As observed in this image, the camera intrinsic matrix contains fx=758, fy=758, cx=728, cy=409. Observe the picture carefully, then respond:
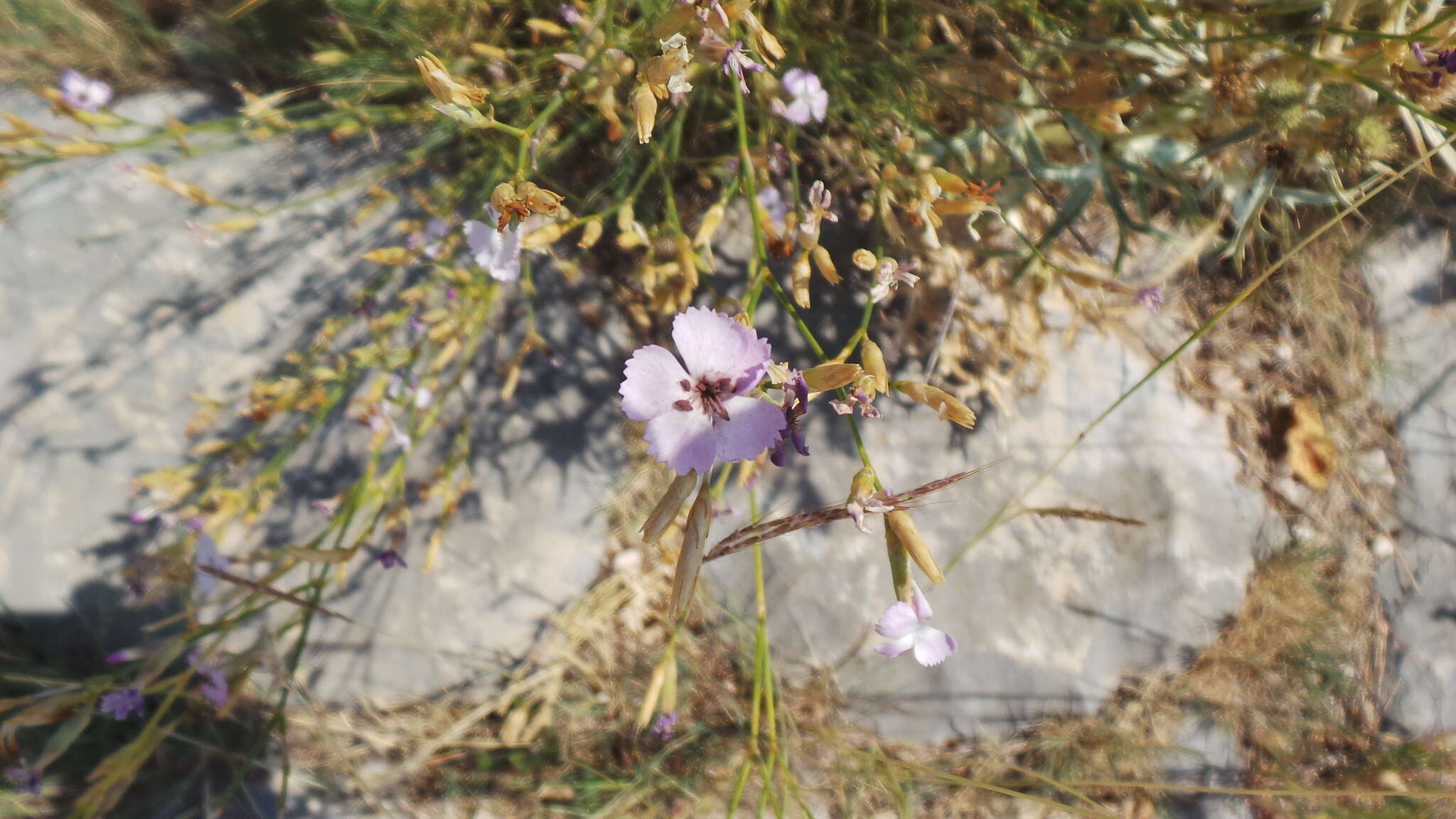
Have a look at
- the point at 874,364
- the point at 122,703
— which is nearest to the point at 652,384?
the point at 874,364

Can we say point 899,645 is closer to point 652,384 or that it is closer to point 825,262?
point 652,384

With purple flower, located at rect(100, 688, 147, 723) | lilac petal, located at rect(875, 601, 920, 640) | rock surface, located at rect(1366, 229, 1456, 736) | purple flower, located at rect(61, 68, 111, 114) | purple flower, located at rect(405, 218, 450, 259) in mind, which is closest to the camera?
lilac petal, located at rect(875, 601, 920, 640)

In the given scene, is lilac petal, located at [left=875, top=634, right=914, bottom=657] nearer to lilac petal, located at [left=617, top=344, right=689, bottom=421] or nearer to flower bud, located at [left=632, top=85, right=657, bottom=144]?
lilac petal, located at [left=617, top=344, right=689, bottom=421]

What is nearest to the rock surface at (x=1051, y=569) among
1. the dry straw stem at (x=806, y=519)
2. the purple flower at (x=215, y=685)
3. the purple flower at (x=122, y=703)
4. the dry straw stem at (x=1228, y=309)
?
the dry straw stem at (x=1228, y=309)

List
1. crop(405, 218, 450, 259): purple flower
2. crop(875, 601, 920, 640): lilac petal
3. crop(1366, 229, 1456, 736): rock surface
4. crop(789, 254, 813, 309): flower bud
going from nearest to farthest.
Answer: crop(875, 601, 920, 640): lilac petal < crop(789, 254, 813, 309): flower bud < crop(405, 218, 450, 259): purple flower < crop(1366, 229, 1456, 736): rock surface

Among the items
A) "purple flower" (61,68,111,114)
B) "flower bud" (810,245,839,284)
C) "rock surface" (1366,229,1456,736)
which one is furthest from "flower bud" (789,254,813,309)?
"rock surface" (1366,229,1456,736)

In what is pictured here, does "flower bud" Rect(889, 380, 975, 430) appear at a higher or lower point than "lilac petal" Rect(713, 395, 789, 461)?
higher
